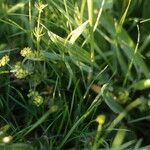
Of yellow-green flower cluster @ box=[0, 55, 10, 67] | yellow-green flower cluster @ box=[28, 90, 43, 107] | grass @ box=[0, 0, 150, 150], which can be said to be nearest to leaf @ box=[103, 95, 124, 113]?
grass @ box=[0, 0, 150, 150]

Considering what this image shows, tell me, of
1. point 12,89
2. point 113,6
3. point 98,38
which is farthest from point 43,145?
point 113,6

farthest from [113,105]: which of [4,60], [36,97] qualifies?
[4,60]

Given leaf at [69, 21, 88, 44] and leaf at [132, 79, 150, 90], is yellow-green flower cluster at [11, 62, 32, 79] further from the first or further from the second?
leaf at [132, 79, 150, 90]

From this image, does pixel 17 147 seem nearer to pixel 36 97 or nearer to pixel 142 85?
pixel 36 97

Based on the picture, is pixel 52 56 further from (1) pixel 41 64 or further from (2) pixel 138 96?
(2) pixel 138 96

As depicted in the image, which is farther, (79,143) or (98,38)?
(98,38)

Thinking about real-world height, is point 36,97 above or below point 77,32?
below

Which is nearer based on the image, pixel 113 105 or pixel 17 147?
pixel 17 147

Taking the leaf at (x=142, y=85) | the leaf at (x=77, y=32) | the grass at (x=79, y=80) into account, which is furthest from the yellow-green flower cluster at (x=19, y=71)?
the leaf at (x=142, y=85)
